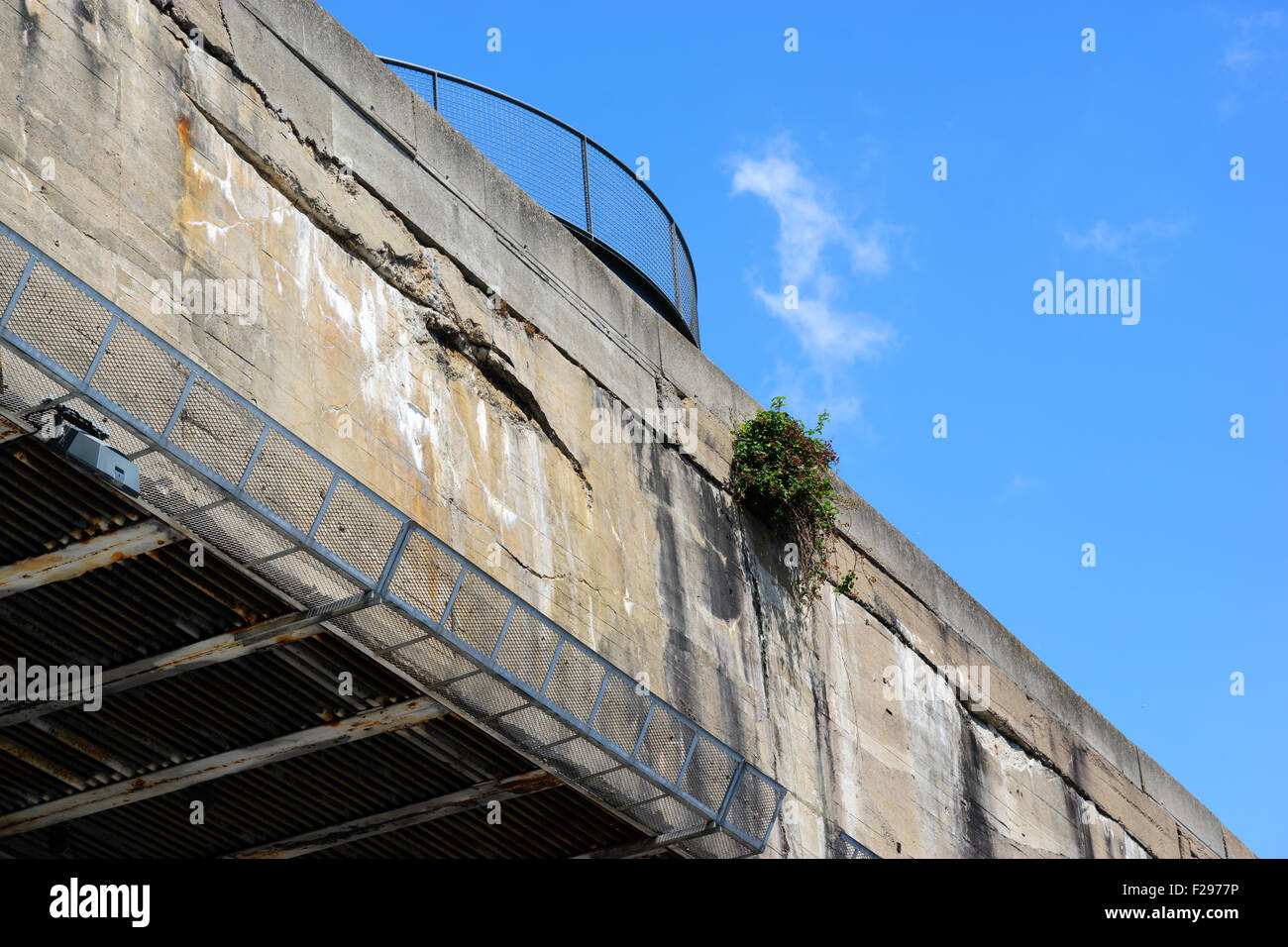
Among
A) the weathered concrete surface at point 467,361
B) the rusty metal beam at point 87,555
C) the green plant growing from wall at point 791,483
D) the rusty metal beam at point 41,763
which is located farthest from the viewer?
the green plant growing from wall at point 791,483

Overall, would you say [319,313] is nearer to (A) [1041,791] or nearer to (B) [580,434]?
(B) [580,434]

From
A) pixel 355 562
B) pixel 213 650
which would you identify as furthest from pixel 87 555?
pixel 355 562

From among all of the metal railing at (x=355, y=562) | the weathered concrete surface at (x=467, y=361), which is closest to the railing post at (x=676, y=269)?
the weathered concrete surface at (x=467, y=361)

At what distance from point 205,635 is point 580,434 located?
174 inches

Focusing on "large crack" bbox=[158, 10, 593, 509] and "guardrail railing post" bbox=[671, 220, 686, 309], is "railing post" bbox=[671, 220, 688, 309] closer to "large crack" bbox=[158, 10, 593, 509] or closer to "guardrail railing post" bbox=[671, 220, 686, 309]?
"guardrail railing post" bbox=[671, 220, 686, 309]

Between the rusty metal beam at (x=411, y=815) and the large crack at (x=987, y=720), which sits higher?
the large crack at (x=987, y=720)

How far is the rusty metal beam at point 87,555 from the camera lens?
24.9 feet

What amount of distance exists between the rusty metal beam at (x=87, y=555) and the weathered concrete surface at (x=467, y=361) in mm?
1661

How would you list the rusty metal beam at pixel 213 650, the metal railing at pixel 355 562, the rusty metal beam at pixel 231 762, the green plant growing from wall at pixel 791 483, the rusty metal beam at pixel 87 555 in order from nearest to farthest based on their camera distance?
the metal railing at pixel 355 562 → the rusty metal beam at pixel 87 555 → the rusty metal beam at pixel 213 650 → the rusty metal beam at pixel 231 762 → the green plant growing from wall at pixel 791 483

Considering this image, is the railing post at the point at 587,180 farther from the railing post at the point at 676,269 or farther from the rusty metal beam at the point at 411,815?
the rusty metal beam at the point at 411,815
